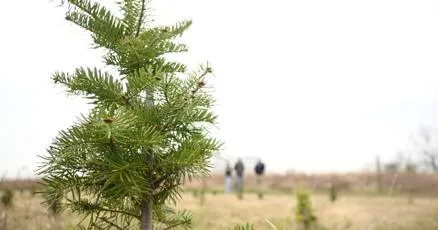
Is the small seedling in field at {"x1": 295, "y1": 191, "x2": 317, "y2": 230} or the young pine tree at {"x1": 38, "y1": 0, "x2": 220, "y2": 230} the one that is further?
the small seedling in field at {"x1": 295, "y1": 191, "x2": 317, "y2": 230}

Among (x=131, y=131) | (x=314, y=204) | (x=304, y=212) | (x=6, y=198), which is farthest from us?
(x=314, y=204)

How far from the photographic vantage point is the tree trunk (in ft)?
6.88

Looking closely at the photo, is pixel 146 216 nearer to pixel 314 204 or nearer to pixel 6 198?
pixel 6 198

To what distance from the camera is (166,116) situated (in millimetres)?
2092

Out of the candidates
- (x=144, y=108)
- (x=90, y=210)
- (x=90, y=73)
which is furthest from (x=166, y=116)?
(x=90, y=210)

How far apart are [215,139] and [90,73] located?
684 mm

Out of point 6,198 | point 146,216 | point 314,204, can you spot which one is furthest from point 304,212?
point 314,204

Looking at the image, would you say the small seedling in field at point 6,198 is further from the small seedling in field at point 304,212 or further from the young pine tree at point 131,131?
the young pine tree at point 131,131

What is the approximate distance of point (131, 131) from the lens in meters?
1.88

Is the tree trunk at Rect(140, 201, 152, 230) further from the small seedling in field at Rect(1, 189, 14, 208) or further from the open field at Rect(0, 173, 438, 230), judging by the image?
the small seedling in field at Rect(1, 189, 14, 208)

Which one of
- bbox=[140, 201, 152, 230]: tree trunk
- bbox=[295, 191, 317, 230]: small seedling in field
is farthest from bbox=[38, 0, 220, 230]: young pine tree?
bbox=[295, 191, 317, 230]: small seedling in field

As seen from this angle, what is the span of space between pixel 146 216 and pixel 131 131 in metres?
0.48

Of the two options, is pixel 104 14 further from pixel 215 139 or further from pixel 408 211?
pixel 408 211

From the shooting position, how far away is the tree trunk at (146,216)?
2.10 m
